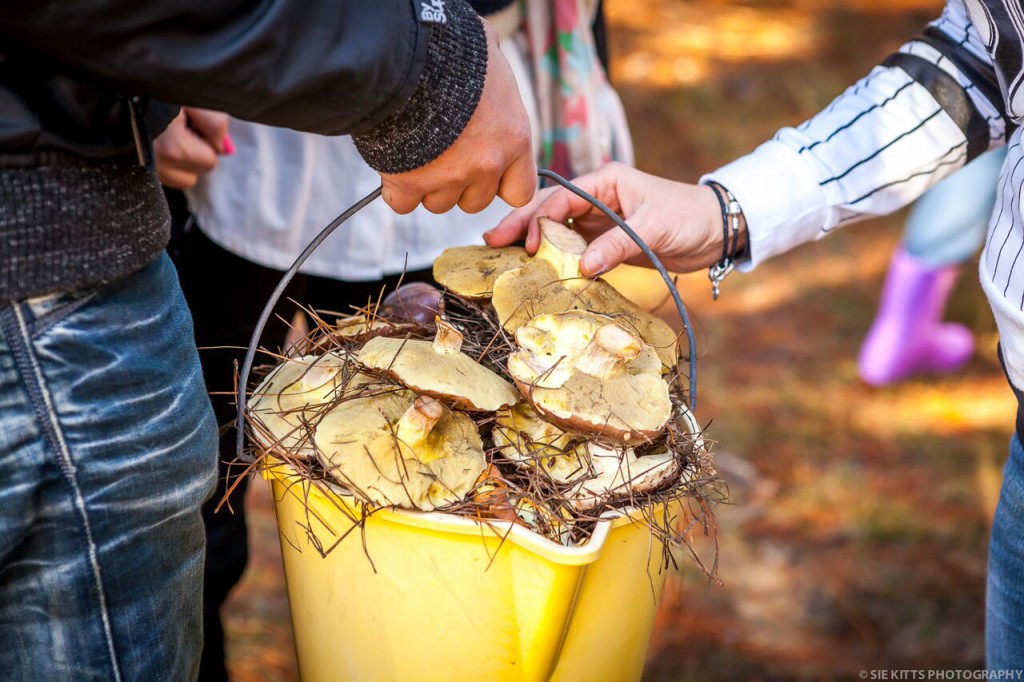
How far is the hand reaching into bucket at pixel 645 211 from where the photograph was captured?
104cm

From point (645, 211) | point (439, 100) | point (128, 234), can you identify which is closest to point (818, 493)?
point (645, 211)

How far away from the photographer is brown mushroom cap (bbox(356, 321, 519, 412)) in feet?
2.49

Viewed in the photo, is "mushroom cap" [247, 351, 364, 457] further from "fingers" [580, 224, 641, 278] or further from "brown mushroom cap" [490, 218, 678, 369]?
"fingers" [580, 224, 641, 278]

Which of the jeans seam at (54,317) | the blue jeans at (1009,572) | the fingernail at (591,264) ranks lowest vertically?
the blue jeans at (1009,572)

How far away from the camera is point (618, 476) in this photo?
776mm

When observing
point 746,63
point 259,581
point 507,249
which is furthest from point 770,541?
point 746,63

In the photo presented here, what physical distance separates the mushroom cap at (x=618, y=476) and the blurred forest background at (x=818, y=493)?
20 centimetres

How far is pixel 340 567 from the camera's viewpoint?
0.80 meters

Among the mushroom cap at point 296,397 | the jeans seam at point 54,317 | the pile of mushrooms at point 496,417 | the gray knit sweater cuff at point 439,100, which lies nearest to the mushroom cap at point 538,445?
the pile of mushrooms at point 496,417

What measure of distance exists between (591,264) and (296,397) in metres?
0.34

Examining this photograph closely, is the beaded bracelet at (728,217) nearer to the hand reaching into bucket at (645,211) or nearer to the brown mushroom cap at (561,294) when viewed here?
the hand reaching into bucket at (645,211)

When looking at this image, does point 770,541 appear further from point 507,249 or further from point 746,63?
point 746,63

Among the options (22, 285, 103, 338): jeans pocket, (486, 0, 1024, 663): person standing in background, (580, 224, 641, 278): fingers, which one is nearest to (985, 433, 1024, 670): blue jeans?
(486, 0, 1024, 663): person standing in background

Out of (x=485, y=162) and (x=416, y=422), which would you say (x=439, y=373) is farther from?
(x=485, y=162)
